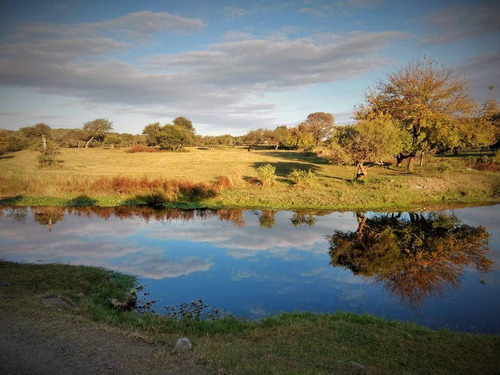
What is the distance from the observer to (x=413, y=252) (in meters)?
19.9

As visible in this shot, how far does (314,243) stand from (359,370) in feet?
46.6

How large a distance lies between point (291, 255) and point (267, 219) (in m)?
8.16

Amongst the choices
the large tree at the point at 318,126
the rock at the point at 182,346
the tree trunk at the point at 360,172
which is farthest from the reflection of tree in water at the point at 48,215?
the large tree at the point at 318,126

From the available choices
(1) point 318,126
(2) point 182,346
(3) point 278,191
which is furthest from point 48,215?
(1) point 318,126

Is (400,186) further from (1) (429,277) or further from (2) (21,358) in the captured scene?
(2) (21,358)

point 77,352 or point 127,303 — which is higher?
point 77,352

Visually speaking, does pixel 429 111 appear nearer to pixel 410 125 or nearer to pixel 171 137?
pixel 410 125

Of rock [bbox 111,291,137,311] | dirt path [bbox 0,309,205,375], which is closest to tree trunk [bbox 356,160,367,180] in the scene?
rock [bbox 111,291,137,311]

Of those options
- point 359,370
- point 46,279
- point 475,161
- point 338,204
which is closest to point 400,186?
point 338,204

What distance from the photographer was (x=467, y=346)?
31.4 ft

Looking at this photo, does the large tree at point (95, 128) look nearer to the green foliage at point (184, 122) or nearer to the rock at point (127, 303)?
the green foliage at point (184, 122)

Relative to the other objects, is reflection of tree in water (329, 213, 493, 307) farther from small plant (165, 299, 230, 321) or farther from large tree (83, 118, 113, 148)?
large tree (83, 118, 113, 148)

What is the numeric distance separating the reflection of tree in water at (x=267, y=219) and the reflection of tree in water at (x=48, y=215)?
17.1 m

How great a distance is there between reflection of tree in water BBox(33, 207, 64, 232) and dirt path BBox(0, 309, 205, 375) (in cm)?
1833
